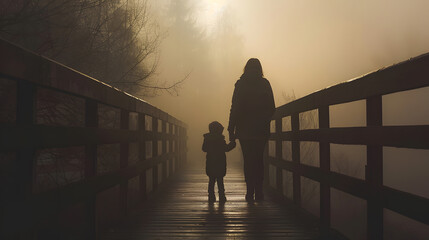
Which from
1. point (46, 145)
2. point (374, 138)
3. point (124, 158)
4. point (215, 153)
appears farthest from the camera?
point (215, 153)

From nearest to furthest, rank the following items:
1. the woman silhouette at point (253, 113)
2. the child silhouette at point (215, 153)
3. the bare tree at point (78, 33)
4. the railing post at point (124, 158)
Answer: the railing post at point (124, 158) < the woman silhouette at point (253, 113) < the child silhouette at point (215, 153) < the bare tree at point (78, 33)

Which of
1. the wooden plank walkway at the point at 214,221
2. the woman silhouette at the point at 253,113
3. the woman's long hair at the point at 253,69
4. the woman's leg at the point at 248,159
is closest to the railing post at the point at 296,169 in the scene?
the wooden plank walkway at the point at 214,221

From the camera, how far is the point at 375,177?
2951mm

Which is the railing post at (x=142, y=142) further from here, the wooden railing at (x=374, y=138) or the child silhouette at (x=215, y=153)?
the wooden railing at (x=374, y=138)

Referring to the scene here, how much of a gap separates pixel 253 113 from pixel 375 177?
306 cm

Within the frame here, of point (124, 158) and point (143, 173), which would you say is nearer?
point (124, 158)

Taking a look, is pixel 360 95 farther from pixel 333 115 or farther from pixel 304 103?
pixel 333 115

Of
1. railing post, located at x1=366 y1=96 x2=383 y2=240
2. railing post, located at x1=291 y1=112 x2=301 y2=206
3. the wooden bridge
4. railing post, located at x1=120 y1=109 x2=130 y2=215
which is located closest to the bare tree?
the wooden bridge

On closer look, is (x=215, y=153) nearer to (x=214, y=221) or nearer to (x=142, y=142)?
(x=142, y=142)

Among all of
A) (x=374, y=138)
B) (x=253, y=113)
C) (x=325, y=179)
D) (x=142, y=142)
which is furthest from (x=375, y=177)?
(x=142, y=142)

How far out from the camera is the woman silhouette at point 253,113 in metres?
5.90

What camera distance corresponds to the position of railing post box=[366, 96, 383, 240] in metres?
2.90

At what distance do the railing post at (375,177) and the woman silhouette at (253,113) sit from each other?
2.91 metres

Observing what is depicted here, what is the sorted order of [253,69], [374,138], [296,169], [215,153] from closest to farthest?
1. [374,138]
2. [296,169]
3. [253,69]
4. [215,153]
